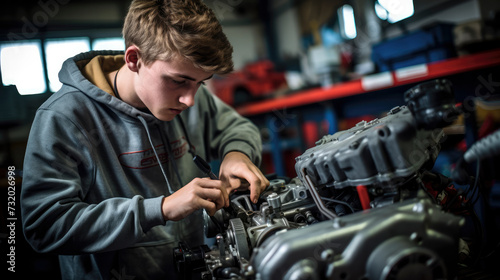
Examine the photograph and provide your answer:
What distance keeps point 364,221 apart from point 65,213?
673 millimetres

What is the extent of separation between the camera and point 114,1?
15.9ft

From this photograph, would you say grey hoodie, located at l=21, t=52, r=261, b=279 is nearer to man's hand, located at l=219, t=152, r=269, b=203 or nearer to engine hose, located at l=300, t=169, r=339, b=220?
man's hand, located at l=219, t=152, r=269, b=203

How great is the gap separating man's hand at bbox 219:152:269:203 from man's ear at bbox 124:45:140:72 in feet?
1.26

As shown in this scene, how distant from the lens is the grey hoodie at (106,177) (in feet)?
2.69

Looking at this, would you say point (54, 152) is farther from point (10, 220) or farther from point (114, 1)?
point (114, 1)

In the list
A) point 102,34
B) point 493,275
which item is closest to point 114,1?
point 102,34

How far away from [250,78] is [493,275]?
324 cm

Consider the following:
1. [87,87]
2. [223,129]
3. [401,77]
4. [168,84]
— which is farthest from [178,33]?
[401,77]

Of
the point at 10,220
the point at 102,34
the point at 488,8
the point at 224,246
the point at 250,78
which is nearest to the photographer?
the point at 224,246

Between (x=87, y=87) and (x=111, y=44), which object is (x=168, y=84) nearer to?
(x=87, y=87)

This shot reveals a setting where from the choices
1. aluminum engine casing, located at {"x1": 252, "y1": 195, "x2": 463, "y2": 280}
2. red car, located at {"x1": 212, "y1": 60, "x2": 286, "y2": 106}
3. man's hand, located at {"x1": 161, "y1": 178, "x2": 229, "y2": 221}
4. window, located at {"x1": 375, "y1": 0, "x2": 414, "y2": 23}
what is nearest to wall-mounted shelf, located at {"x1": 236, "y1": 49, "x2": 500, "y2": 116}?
window, located at {"x1": 375, "y1": 0, "x2": 414, "y2": 23}

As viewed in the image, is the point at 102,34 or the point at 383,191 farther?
the point at 102,34

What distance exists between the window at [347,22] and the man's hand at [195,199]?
315 centimetres

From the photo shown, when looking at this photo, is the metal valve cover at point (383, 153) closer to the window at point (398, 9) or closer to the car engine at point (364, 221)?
the car engine at point (364, 221)
